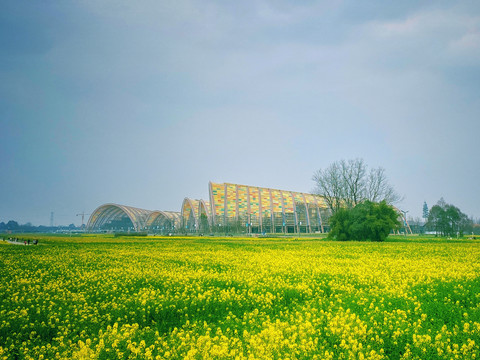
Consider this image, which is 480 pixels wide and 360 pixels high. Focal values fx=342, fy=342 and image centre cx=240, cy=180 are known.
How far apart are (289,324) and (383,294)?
3550 mm

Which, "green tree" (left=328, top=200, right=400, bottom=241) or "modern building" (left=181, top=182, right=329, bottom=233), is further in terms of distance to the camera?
"modern building" (left=181, top=182, right=329, bottom=233)

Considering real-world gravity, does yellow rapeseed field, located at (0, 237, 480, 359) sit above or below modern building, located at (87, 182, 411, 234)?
below

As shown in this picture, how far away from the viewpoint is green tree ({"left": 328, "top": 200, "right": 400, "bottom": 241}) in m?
41.1

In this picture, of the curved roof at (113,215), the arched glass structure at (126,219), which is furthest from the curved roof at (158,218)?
the curved roof at (113,215)

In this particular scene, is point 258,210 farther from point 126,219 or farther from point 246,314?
point 246,314

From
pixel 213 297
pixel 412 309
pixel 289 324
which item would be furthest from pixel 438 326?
pixel 213 297

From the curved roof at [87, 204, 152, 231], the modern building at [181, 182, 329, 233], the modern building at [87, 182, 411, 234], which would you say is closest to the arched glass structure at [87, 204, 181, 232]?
the curved roof at [87, 204, 152, 231]

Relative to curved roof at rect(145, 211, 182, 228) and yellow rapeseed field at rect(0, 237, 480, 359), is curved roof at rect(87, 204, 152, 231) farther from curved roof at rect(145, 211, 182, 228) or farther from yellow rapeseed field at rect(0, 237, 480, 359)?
yellow rapeseed field at rect(0, 237, 480, 359)

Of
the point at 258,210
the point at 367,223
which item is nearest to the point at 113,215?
the point at 258,210

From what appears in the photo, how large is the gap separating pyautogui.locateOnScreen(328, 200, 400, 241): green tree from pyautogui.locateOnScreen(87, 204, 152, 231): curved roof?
12999 cm

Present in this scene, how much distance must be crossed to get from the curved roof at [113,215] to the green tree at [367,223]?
129993mm

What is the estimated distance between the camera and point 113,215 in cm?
17525

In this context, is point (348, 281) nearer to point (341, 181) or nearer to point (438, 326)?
point (438, 326)

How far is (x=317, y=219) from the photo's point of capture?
138 metres
